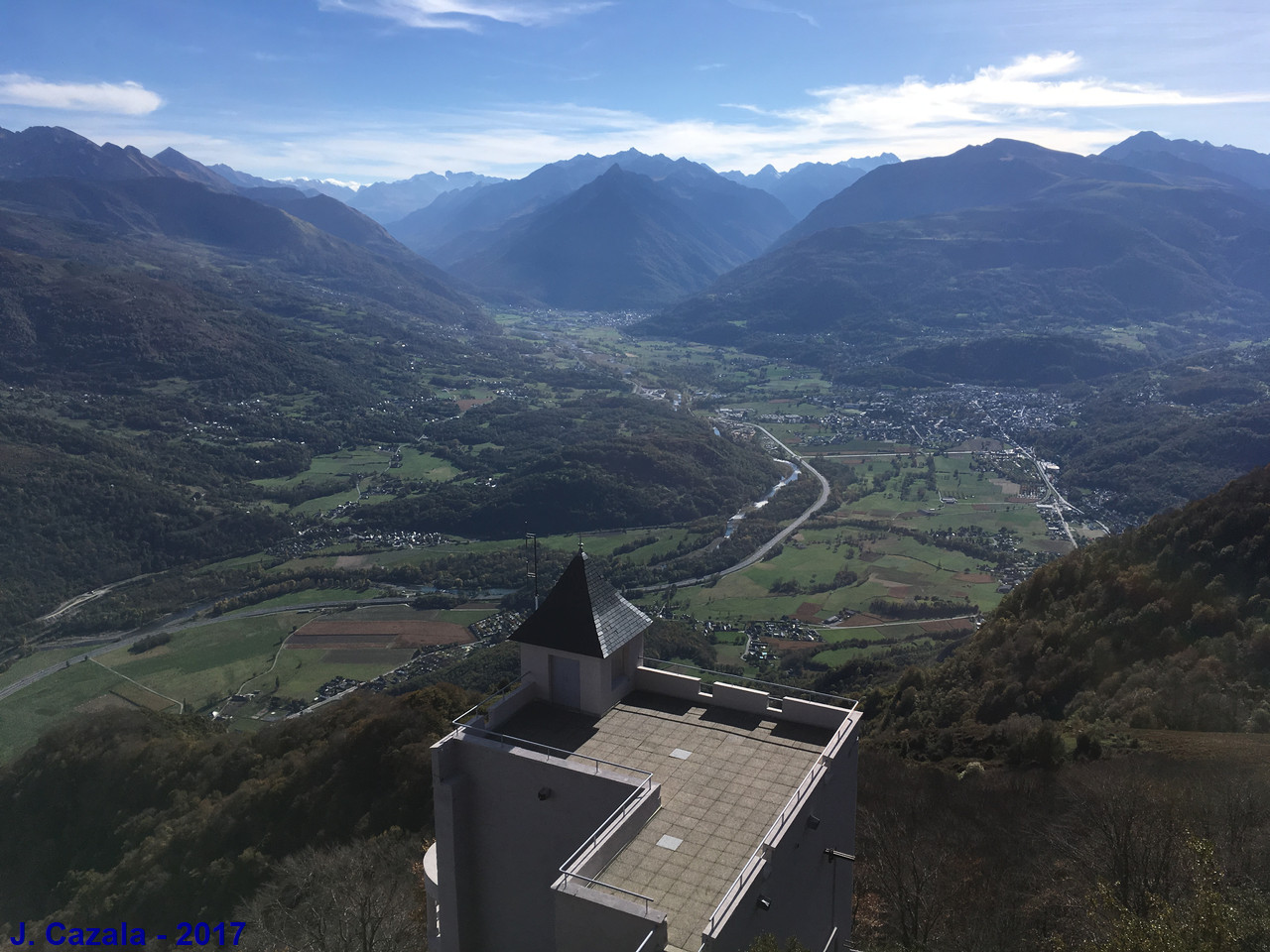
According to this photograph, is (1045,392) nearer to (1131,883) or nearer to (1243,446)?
(1243,446)

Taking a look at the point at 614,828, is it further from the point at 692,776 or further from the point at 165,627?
the point at 165,627

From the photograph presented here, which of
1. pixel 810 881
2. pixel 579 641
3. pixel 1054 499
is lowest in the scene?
pixel 1054 499

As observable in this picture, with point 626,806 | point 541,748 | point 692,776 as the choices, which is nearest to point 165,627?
point 541,748

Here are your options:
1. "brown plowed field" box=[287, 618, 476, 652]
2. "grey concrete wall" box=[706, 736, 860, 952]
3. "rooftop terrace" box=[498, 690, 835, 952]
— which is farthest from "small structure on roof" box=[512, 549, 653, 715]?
"brown plowed field" box=[287, 618, 476, 652]

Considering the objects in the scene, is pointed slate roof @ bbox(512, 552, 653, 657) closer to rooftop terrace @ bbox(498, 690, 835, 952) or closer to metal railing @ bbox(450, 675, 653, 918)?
metal railing @ bbox(450, 675, 653, 918)

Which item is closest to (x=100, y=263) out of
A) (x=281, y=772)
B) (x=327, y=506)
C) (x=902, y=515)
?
(x=327, y=506)

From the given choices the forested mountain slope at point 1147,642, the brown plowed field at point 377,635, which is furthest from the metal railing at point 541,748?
the brown plowed field at point 377,635
